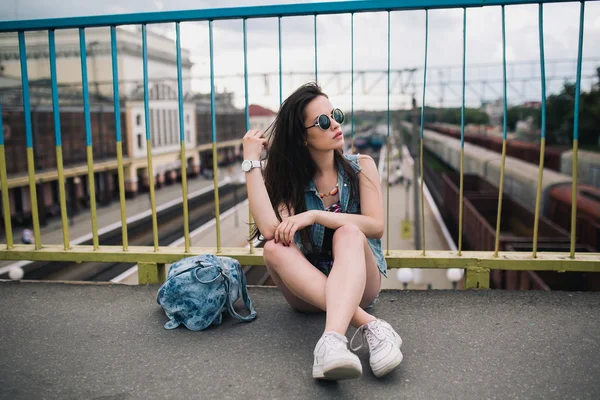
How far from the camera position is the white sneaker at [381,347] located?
5.66 ft

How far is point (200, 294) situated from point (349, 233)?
0.72 m

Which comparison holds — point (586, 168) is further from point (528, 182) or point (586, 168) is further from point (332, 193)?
point (332, 193)

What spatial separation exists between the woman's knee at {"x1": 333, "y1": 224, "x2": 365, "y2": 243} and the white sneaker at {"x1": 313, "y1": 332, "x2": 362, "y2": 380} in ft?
1.41

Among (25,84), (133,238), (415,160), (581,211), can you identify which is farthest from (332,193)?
(133,238)

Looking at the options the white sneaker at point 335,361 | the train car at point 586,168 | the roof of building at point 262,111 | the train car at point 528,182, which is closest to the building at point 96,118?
the roof of building at point 262,111

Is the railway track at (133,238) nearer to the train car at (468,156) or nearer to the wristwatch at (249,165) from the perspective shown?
the train car at (468,156)

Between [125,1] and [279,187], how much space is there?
67.4 inches

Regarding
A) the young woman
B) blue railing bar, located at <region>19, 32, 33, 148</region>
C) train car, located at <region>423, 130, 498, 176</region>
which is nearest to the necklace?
the young woman

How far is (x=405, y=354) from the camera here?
1.95 meters

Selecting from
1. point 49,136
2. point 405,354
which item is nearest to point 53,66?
point 405,354

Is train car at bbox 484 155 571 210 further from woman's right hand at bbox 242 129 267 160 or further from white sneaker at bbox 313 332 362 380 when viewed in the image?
white sneaker at bbox 313 332 362 380

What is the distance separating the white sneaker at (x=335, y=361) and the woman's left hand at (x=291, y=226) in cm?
46

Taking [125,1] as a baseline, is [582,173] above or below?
below

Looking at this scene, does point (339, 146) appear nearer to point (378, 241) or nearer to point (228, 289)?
point (378, 241)
